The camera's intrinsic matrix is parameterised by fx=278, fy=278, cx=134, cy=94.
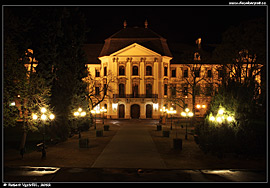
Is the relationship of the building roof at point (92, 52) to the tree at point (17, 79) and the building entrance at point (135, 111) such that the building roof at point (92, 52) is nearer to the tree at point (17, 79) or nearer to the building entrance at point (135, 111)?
the building entrance at point (135, 111)

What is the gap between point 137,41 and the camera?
53.8 m

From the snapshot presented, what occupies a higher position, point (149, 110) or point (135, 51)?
point (135, 51)

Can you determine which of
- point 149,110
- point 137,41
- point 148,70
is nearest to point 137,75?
point 148,70

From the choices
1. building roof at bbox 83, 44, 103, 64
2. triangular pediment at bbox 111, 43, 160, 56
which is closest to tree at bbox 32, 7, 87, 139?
triangular pediment at bbox 111, 43, 160, 56

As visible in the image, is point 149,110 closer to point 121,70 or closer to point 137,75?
point 137,75

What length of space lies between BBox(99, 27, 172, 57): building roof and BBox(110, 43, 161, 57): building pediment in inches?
32.7

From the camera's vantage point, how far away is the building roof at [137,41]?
53844 mm

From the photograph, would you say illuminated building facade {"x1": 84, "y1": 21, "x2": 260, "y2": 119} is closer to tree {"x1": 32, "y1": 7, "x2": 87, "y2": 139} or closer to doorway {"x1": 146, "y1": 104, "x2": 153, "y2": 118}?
doorway {"x1": 146, "y1": 104, "x2": 153, "y2": 118}

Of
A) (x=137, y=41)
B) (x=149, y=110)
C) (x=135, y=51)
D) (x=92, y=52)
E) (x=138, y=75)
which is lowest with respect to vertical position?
(x=149, y=110)

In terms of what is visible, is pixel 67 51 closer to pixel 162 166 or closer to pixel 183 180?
pixel 162 166

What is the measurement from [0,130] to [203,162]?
1075cm

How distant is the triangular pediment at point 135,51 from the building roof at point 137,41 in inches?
32.9

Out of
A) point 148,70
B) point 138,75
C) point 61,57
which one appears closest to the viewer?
point 61,57

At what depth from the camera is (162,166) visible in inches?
563
